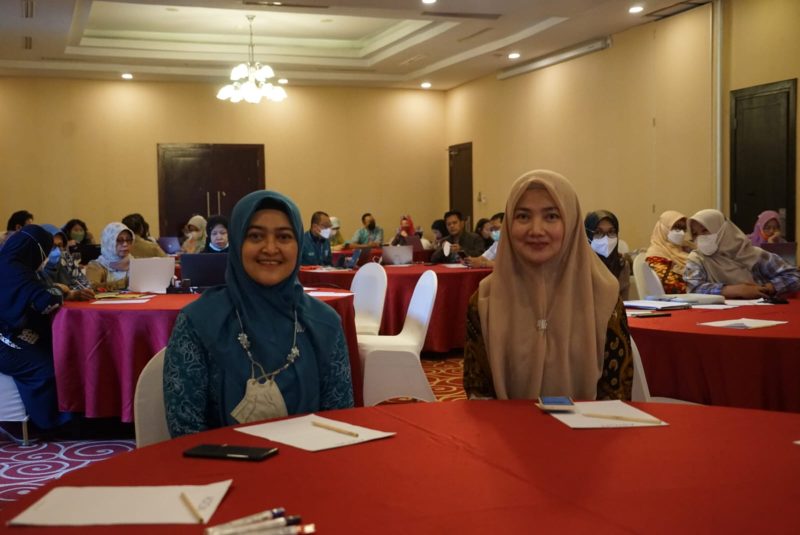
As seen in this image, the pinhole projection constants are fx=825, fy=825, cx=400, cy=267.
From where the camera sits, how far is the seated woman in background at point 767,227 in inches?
332

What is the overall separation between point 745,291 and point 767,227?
426 centimetres

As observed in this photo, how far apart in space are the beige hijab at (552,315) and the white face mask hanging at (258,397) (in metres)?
0.63

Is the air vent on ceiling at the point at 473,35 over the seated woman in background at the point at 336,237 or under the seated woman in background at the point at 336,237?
over

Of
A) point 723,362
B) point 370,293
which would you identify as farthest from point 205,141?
point 723,362

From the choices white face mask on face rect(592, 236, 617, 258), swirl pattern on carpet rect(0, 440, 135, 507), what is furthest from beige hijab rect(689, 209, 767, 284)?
swirl pattern on carpet rect(0, 440, 135, 507)

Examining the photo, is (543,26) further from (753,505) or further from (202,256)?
(753,505)

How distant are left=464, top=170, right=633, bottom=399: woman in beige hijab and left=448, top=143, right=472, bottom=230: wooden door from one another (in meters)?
12.5

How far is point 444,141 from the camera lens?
15.9 m

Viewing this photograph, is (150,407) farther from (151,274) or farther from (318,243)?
(318,243)

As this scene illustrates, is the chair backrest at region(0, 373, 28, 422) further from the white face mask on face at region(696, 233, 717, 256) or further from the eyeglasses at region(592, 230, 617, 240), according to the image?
the white face mask on face at region(696, 233, 717, 256)

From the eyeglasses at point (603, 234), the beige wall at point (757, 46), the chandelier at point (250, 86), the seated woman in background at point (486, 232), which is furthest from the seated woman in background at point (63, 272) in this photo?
the beige wall at point (757, 46)

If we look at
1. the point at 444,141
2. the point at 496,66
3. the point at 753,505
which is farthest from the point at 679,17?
the point at 753,505

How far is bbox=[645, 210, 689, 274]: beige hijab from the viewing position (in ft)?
22.3

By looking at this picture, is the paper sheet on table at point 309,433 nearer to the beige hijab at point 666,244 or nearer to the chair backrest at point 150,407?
the chair backrest at point 150,407
